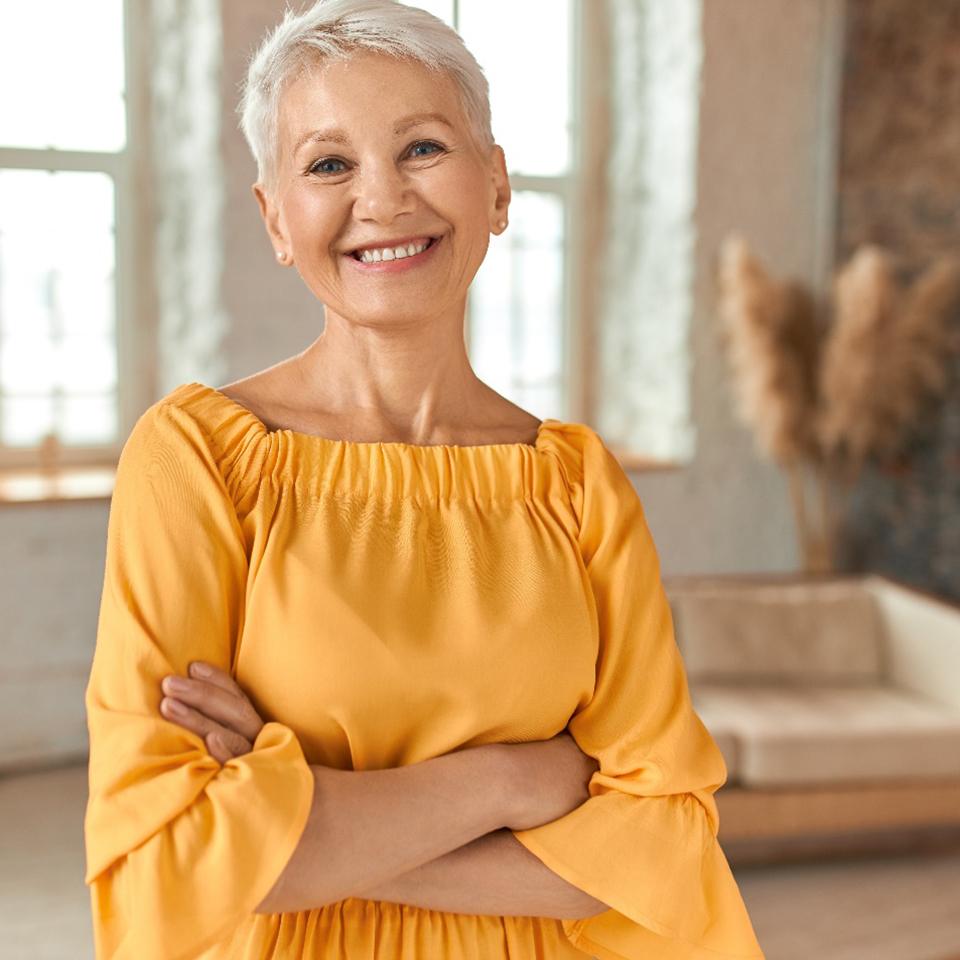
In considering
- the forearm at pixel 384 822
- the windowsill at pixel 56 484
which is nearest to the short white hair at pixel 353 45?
the forearm at pixel 384 822

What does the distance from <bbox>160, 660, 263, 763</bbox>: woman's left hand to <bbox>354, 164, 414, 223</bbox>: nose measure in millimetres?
412

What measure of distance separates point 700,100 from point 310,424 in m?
4.57

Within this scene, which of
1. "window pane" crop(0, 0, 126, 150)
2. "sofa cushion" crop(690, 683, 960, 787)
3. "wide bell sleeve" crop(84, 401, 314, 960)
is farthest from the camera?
"window pane" crop(0, 0, 126, 150)

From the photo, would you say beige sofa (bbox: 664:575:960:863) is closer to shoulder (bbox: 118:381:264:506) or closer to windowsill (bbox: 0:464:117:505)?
windowsill (bbox: 0:464:117:505)

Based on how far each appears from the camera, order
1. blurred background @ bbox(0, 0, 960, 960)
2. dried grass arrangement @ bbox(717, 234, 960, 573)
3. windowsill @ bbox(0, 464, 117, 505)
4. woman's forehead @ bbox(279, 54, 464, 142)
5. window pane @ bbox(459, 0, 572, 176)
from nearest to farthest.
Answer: woman's forehead @ bbox(279, 54, 464, 142) → blurred background @ bbox(0, 0, 960, 960) → windowsill @ bbox(0, 464, 117, 505) → dried grass arrangement @ bbox(717, 234, 960, 573) → window pane @ bbox(459, 0, 572, 176)

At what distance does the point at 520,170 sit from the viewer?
548cm

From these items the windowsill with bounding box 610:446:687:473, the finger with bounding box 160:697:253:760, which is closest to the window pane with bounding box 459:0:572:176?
the windowsill with bounding box 610:446:687:473

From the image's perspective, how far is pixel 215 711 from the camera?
0.93 metres

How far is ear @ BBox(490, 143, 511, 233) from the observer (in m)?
1.10

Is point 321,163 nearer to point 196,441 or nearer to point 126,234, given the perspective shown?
point 196,441

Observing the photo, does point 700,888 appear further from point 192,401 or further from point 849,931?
point 849,931

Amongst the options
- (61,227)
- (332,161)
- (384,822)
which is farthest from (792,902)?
(61,227)

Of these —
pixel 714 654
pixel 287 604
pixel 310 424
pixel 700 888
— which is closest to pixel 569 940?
pixel 700 888

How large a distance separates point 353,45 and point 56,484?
382 cm
